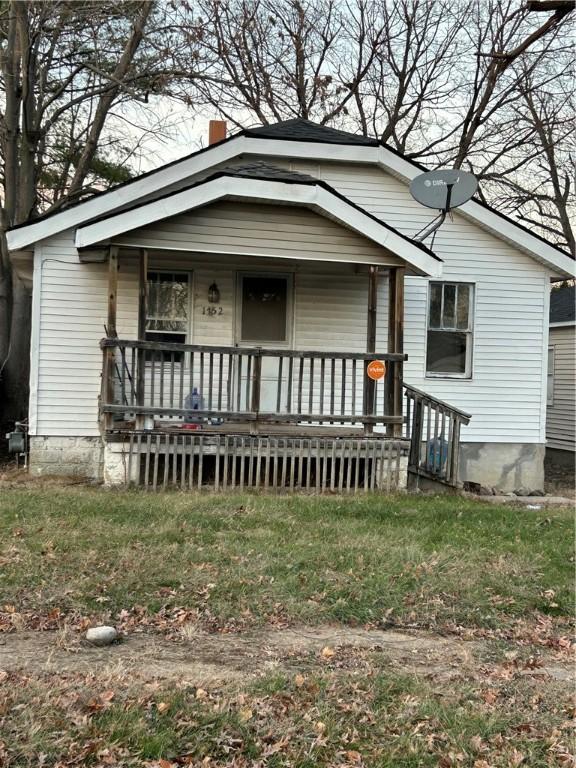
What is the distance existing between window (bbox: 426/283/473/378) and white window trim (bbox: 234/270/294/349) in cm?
239

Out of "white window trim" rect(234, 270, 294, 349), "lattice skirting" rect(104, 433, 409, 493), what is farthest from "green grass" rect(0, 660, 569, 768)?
"white window trim" rect(234, 270, 294, 349)

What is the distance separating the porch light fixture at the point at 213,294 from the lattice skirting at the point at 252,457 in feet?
8.48

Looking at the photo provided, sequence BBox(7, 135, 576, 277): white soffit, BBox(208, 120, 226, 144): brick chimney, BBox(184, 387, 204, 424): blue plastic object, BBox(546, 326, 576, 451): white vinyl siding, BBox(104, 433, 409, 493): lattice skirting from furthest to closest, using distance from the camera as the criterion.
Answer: BBox(546, 326, 576, 451): white vinyl siding
BBox(208, 120, 226, 144): brick chimney
BBox(7, 135, 576, 277): white soffit
BBox(184, 387, 204, 424): blue plastic object
BBox(104, 433, 409, 493): lattice skirting

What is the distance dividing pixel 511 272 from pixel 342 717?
30.2ft

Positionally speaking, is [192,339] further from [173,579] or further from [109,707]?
[109,707]

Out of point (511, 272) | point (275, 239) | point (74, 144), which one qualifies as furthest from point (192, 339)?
point (74, 144)

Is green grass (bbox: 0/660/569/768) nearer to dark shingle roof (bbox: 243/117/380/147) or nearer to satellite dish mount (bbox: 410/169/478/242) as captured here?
satellite dish mount (bbox: 410/169/478/242)

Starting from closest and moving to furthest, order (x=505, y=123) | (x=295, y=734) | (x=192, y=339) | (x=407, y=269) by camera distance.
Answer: (x=295, y=734) < (x=407, y=269) < (x=192, y=339) < (x=505, y=123)

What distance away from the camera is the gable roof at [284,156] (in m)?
8.85

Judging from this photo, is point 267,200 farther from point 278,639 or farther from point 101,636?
point 101,636

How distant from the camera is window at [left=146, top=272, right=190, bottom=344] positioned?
9.97 meters

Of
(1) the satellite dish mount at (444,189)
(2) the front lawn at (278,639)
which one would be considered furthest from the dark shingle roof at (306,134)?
(2) the front lawn at (278,639)

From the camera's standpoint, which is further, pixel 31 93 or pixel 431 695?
pixel 31 93

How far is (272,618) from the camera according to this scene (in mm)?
4172
